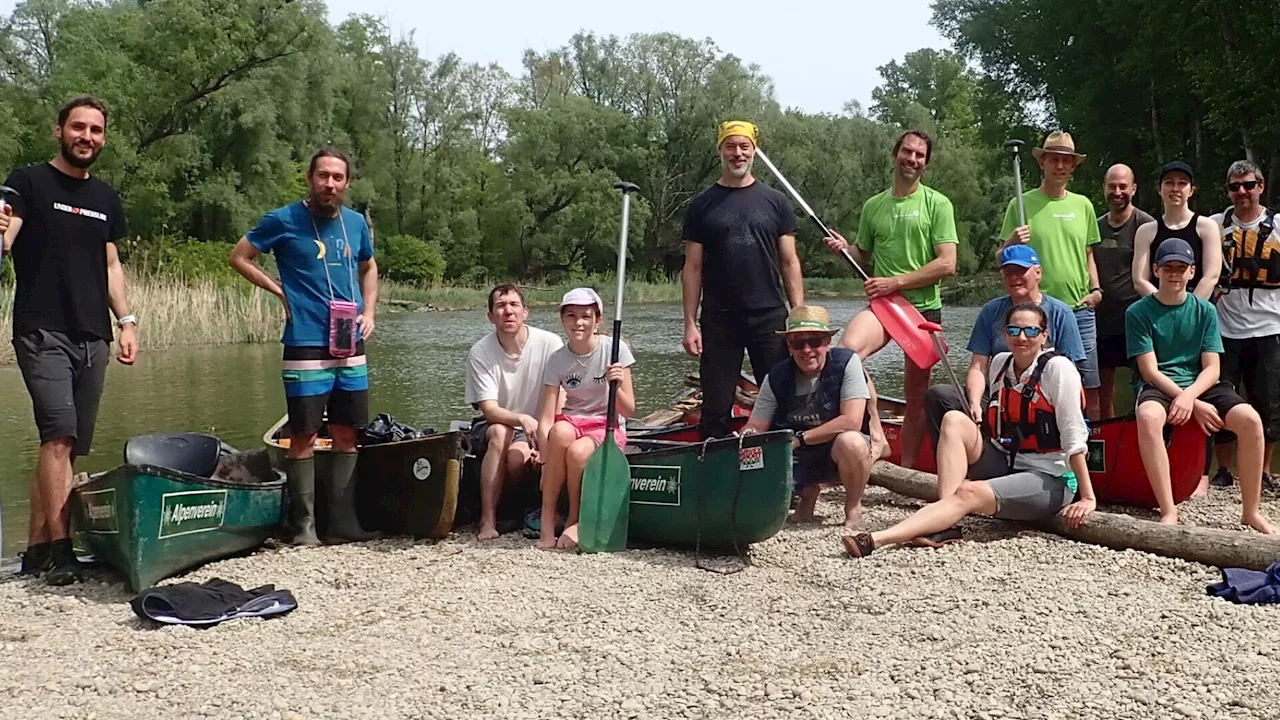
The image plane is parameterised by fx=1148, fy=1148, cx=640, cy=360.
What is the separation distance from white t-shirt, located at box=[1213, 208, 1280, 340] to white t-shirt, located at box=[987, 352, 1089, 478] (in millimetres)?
1287

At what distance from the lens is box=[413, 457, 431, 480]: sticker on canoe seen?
4.88m

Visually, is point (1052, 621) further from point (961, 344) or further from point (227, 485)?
point (961, 344)

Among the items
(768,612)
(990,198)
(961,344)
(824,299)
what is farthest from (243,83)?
(768,612)

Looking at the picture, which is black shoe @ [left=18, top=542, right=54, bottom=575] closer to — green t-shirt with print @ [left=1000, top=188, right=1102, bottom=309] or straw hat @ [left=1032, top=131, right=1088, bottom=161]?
green t-shirt with print @ [left=1000, top=188, right=1102, bottom=309]

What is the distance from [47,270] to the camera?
4195 mm

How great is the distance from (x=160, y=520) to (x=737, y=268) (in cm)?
251

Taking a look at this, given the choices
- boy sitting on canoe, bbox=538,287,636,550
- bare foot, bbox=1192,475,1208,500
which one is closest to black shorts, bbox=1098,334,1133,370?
bare foot, bbox=1192,475,1208,500

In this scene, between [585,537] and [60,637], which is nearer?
[60,637]

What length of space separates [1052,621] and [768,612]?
90cm

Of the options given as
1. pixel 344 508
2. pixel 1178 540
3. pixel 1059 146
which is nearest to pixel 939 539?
pixel 1178 540

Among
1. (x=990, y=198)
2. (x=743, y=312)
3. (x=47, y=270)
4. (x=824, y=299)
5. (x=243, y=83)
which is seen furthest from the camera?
(x=990, y=198)

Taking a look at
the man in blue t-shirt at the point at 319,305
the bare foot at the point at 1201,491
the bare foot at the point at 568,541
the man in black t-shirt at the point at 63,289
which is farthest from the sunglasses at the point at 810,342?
the man in black t-shirt at the point at 63,289

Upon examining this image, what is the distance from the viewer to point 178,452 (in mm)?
5281

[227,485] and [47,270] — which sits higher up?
[47,270]
